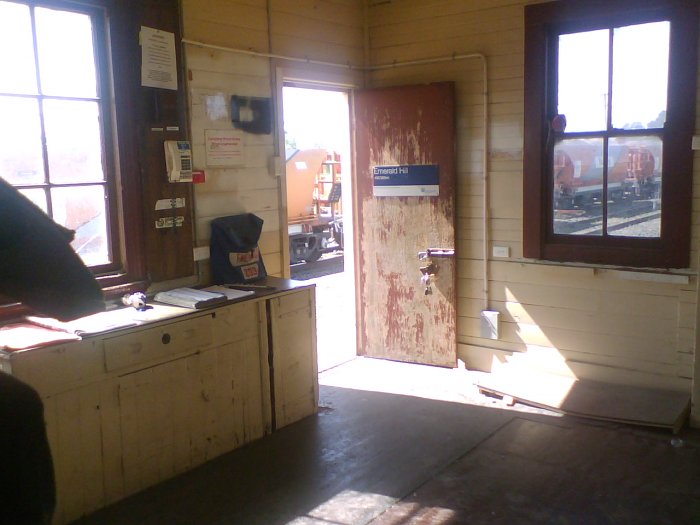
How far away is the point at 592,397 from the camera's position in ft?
14.0

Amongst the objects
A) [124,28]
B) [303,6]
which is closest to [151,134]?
[124,28]

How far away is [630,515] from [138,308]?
255 cm

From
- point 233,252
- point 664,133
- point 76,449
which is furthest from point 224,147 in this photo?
point 664,133

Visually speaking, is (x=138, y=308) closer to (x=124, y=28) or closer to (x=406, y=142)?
(x=124, y=28)

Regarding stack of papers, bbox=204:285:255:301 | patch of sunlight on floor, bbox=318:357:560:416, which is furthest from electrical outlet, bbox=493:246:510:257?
stack of papers, bbox=204:285:255:301

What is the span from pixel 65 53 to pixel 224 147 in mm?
1076

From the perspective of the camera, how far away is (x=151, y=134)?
12.4 feet

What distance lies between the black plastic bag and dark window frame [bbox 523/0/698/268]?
6.18ft

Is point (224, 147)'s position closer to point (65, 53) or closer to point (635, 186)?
point (65, 53)

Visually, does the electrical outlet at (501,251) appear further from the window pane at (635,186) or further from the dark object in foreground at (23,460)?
the dark object in foreground at (23,460)

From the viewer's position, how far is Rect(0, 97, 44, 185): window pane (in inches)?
127

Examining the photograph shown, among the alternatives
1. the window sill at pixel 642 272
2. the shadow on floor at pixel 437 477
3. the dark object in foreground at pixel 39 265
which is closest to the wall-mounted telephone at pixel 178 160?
the shadow on floor at pixel 437 477

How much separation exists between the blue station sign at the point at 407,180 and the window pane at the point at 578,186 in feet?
2.89

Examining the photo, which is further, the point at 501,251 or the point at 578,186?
the point at 501,251
